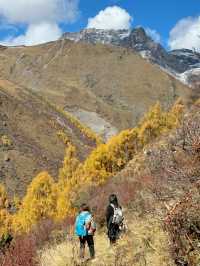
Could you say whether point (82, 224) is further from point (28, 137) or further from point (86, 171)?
point (28, 137)

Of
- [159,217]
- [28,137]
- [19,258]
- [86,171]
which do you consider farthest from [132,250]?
[28,137]

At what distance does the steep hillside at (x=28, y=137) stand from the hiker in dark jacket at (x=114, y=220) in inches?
2860

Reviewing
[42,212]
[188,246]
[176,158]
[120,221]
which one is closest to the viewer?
[188,246]

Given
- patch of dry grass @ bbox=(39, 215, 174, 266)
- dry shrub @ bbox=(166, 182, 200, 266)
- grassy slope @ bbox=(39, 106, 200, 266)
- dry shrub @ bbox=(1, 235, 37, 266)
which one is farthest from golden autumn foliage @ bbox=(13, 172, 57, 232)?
dry shrub @ bbox=(166, 182, 200, 266)

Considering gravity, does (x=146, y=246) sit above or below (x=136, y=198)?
below

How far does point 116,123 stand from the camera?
630ft

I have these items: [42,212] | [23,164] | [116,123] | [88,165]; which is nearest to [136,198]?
[88,165]

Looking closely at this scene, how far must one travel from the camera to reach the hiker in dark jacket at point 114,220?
10.0m

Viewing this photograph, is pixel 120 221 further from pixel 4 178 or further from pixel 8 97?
pixel 8 97

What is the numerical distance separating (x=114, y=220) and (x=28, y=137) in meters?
105

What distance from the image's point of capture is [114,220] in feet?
33.4

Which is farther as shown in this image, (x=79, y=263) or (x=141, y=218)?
(x=141, y=218)

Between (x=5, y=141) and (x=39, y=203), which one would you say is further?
(x=5, y=141)

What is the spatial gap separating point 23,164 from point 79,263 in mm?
85754
